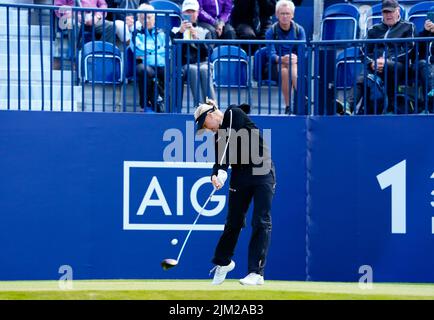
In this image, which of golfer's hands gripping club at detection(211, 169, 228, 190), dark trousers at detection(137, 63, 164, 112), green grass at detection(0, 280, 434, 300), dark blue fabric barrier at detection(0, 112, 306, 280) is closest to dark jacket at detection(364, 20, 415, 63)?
dark blue fabric barrier at detection(0, 112, 306, 280)

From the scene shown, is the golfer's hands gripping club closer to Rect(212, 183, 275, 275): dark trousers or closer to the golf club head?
Rect(212, 183, 275, 275): dark trousers

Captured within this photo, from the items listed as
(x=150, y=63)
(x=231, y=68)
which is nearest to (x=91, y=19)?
(x=150, y=63)

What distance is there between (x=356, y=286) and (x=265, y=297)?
225 centimetres

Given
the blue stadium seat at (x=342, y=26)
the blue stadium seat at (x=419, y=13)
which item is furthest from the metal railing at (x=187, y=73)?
the blue stadium seat at (x=419, y=13)

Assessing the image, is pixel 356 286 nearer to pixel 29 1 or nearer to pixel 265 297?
pixel 265 297

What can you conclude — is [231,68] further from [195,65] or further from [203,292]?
[203,292]

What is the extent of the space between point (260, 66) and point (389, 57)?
1526mm

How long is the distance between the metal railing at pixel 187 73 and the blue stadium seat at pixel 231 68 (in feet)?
0.04

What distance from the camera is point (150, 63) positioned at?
16344 mm

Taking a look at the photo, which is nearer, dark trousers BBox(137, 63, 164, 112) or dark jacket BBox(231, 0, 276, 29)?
dark trousers BBox(137, 63, 164, 112)

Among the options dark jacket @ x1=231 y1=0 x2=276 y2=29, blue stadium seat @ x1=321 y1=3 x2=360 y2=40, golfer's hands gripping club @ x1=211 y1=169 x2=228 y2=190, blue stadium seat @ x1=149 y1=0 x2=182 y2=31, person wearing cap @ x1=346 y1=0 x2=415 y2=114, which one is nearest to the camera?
golfer's hands gripping club @ x1=211 y1=169 x2=228 y2=190

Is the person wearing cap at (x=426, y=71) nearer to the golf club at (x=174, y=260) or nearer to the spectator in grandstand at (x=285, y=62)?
the spectator in grandstand at (x=285, y=62)

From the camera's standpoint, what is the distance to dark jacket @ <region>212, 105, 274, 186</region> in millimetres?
14102

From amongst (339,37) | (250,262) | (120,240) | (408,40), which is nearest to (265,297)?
(250,262)
